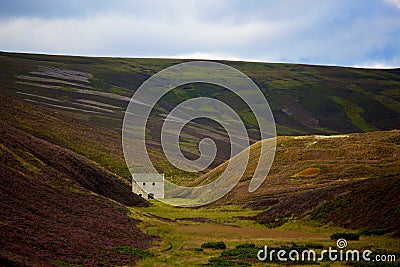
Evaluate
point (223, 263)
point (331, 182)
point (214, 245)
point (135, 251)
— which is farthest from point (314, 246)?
point (331, 182)

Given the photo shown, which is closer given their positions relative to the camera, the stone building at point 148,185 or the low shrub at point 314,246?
the low shrub at point 314,246

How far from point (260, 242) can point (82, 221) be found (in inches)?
635

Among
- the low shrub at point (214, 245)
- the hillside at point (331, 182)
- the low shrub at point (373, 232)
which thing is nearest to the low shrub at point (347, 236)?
the low shrub at point (373, 232)

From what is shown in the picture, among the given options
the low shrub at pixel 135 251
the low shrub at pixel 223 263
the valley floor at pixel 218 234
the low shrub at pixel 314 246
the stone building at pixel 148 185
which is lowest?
the stone building at pixel 148 185

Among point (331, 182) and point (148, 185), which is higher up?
point (331, 182)

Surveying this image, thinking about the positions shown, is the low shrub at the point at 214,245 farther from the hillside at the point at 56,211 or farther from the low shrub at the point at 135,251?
the low shrub at the point at 135,251

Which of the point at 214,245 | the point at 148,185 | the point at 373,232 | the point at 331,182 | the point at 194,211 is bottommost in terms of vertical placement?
the point at 194,211

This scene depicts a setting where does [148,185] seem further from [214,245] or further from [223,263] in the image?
[223,263]

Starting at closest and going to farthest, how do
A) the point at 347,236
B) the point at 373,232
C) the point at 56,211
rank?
1. the point at 347,236
2. the point at 373,232
3. the point at 56,211

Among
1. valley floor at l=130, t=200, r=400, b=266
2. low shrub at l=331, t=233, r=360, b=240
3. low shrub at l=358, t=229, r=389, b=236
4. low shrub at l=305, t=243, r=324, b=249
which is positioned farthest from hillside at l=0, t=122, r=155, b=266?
low shrub at l=358, t=229, r=389, b=236

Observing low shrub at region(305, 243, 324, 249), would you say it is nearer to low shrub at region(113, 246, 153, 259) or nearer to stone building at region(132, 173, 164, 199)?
low shrub at region(113, 246, 153, 259)

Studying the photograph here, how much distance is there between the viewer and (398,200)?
45531mm

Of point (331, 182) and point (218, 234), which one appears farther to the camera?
point (331, 182)

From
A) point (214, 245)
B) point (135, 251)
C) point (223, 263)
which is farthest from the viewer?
point (214, 245)
